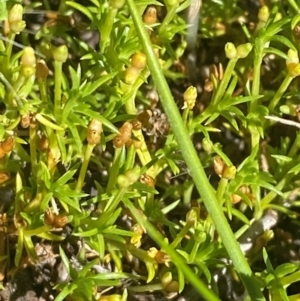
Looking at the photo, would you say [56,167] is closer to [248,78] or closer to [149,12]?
[149,12]

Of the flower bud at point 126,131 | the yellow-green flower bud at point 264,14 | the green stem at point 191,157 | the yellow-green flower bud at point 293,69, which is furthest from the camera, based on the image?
the yellow-green flower bud at point 264,14

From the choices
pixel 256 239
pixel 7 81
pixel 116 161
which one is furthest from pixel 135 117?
pixel 256 239

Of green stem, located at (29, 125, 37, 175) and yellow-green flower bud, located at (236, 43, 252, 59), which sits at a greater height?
yellow-green flower bud, located at (236, 43, 252, 59)

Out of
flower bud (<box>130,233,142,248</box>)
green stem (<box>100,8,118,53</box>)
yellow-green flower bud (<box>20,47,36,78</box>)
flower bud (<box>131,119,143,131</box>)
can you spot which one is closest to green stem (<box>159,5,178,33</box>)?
green stem (<box>100,8,118,53</box>)

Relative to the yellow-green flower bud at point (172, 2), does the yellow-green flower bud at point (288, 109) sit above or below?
below

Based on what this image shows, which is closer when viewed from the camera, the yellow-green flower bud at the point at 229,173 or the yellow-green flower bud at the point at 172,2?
the yellow-green flower bud at the point at 229,173

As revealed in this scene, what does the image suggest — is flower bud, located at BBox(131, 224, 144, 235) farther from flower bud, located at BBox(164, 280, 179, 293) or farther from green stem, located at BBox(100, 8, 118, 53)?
green stem, located at BBox(100, 8, 118, 53)

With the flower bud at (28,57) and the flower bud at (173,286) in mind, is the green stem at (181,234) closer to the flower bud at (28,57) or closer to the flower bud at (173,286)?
the flower bud at (173,286)

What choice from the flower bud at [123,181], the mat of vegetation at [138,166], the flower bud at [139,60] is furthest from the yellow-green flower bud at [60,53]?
the flower bud at [123,181]
